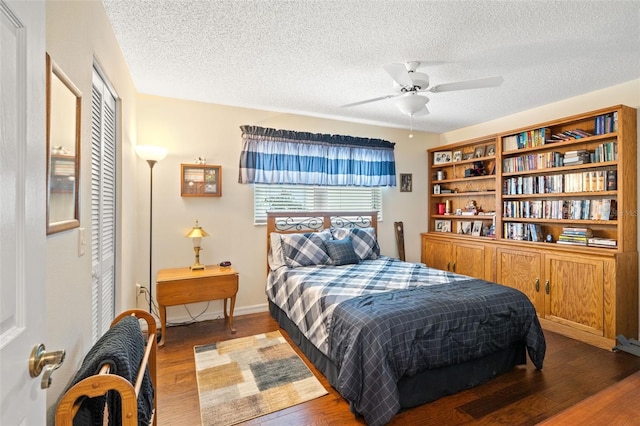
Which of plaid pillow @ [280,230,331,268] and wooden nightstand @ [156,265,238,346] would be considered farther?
plaid pillow @ [280,230,331,268]

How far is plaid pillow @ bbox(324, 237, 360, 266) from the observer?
351cm

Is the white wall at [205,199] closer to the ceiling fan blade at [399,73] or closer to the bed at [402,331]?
the bed at [402,331]

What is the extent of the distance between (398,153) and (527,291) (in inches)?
98.9

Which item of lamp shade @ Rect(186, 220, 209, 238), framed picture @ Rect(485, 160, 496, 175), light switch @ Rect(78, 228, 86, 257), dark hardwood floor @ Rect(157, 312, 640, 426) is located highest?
Result: framed picture @ Rect(485, 160, 496, 175)

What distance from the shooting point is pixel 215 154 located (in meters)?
3.60

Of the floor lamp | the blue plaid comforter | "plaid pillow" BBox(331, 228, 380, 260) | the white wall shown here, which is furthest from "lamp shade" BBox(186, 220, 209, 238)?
"plaid pillow" BBox(331, 228, 380, 260)

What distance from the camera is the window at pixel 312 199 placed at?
3869 mm

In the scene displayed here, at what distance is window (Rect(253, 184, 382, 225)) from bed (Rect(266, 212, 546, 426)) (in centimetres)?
105

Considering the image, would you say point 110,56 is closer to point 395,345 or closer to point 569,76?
point 395,345

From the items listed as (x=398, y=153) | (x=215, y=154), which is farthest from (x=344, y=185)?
(x=215, y=154)

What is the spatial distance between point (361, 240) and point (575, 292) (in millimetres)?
2240

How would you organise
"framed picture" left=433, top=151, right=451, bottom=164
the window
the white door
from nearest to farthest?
the white door < the window < "framed picture" left=433, top=151, right=451, bottom=164

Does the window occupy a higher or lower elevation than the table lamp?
higher

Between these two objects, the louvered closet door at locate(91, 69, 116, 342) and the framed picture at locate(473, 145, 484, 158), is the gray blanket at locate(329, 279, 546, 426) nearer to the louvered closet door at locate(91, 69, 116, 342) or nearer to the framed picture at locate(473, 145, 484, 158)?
the louvered closet door at locate(91, 69, 116, 342)
